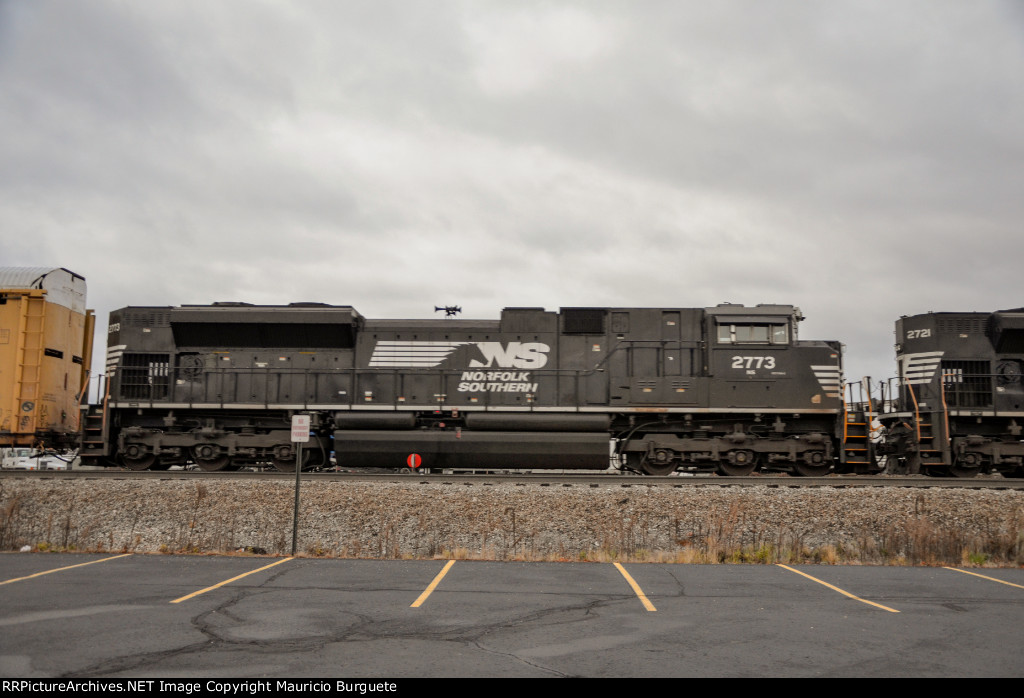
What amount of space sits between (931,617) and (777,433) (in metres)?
9.44

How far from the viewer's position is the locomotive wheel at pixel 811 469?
15.1 meters

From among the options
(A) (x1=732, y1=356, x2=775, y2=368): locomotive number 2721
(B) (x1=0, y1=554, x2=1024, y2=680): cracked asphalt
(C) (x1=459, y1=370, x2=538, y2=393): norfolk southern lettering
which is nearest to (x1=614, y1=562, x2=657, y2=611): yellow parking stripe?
(B) (x1=0, y1=554, x2=1024, y2=680): cracked asphalt

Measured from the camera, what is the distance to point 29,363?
15953mm

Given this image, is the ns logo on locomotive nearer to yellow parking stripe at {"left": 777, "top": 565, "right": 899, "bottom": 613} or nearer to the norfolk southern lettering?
the norfolk southern lettering

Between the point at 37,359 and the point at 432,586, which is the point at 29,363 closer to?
the point at 37,359

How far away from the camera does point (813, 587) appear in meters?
7.53

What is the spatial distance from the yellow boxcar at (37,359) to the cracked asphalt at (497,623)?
8.64 metres

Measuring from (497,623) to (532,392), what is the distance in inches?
394

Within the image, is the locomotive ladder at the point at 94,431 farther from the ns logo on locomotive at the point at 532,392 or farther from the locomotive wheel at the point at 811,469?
the locomotive wheel at the point at 811,469

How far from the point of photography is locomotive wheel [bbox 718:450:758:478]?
15039 millimetres

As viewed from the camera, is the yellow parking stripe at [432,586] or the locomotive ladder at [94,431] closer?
the yellow parking stripe at [432,586]

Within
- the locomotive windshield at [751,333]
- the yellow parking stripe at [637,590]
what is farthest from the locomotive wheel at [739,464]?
the yellow parking stripe at [637,590]
